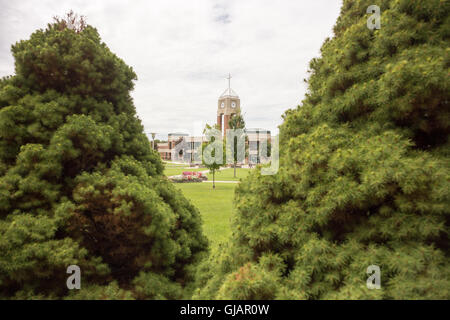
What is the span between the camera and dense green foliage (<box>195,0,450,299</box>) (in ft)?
6.41

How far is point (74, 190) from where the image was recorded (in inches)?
129

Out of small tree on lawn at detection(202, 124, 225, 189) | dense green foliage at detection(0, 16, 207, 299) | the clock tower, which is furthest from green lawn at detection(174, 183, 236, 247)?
the clock tower

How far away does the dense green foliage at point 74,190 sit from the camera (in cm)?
286

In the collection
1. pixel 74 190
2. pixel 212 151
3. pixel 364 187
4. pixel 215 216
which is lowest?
pixel 215 216

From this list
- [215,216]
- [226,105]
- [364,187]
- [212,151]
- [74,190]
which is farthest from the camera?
[226,105]

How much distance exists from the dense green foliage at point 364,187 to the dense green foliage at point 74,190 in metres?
1.15

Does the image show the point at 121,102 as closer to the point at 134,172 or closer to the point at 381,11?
the point at 134,172

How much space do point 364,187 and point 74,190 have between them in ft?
11.9

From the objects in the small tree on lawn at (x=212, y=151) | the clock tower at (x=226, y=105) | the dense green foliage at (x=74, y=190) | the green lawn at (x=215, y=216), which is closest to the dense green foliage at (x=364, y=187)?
the dense green foliage at (x=74, y=190)

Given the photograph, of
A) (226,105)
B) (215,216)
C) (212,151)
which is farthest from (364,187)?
(226,105)

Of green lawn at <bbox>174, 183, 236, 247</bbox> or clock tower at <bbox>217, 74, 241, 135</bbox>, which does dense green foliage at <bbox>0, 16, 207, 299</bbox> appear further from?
clock tower at <bbox>217, 74, 241, 135</bbox>

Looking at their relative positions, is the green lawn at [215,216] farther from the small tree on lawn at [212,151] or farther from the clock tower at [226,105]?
the clock tower at [226,105]

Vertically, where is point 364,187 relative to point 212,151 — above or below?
below

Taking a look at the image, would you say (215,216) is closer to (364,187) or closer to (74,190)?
(74,190)
